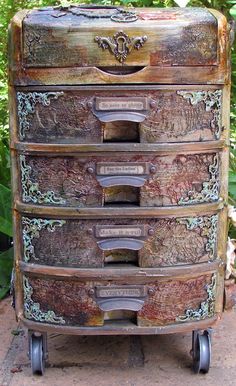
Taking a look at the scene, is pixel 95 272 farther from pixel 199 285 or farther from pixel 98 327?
pixel 199 285

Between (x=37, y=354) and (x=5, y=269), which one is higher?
(x=37, y=354)

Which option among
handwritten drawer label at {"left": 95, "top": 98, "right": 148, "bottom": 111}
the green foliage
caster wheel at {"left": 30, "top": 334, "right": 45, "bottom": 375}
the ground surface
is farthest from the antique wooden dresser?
the green foliage

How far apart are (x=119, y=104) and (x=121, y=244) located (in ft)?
1.53

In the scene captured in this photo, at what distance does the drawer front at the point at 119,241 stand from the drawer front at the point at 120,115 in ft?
0.93

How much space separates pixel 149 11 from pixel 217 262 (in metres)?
0.91

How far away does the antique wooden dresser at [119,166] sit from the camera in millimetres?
2152

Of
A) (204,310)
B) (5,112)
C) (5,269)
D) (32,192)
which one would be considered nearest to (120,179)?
(32,192)

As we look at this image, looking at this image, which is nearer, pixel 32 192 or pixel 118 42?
pixel 118 42

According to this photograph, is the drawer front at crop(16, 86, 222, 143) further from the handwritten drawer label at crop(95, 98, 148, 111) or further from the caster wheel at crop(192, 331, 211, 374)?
the caster wheel at crop(192, 331, 211, 374)

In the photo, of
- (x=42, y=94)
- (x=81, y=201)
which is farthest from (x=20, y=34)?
(x=81, y=201)

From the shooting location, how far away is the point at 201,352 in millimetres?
2479

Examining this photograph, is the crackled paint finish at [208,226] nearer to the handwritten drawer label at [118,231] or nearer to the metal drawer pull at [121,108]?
the handwritten drawer label at [118,231]

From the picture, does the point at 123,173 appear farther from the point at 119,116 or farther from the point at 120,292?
the point at 120,292

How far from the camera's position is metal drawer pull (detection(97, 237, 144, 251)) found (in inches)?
89.0
